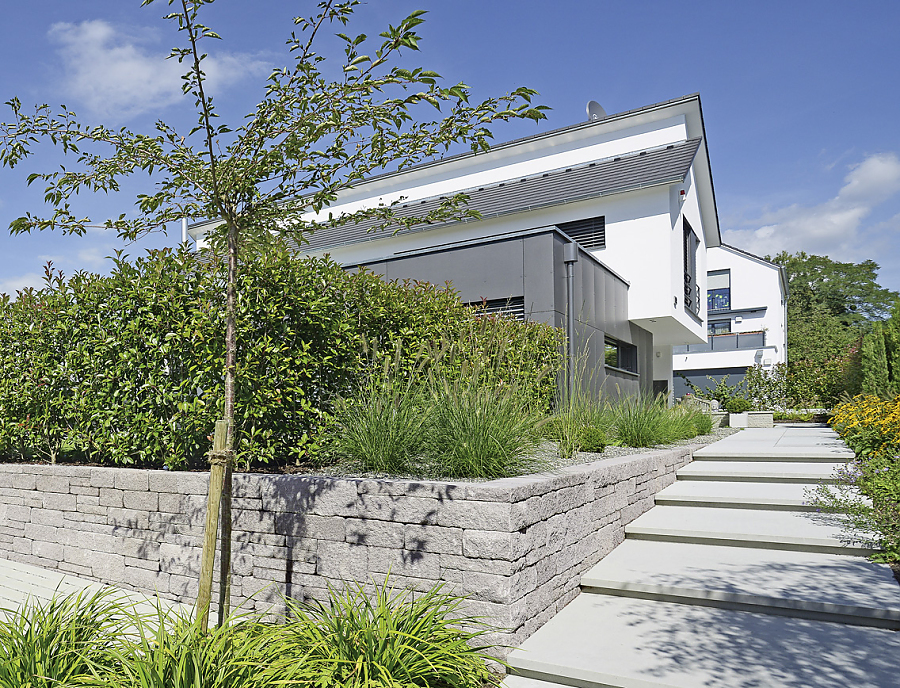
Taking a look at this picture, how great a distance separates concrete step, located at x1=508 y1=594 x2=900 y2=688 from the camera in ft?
9.00

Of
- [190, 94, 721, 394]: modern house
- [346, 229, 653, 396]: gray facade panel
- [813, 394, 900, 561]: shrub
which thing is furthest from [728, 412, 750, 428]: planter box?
[813, 394, 900, 561]: shrub

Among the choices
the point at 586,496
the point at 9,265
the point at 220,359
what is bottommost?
the point at 586,496

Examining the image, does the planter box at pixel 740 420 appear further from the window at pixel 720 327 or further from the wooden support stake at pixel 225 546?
the wooden support stake at pixel 225 546

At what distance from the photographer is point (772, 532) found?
15.4 ft

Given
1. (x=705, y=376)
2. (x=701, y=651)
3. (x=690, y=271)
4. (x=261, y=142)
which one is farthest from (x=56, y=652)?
(x=705, y=376)

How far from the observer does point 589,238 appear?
12938 millimetres

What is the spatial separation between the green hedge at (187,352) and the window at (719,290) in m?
27.6

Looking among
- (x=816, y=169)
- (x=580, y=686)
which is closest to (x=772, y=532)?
(x=580, y=686)

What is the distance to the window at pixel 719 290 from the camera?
29859 mm

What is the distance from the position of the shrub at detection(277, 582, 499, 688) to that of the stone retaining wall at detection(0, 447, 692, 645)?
0.32m

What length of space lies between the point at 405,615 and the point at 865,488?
4332 mm

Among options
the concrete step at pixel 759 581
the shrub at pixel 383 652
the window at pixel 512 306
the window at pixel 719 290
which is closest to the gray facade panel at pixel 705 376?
the window at pixel 719 290

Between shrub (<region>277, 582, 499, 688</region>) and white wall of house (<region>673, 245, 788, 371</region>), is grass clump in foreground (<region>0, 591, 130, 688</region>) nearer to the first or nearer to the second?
shrub (<region>277, 582, 499, 688</region>)

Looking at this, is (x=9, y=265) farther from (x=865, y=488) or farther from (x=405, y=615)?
(x=865, y=488)
